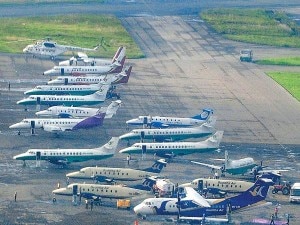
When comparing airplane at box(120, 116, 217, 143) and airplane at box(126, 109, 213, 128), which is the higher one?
airplane at box(126, 109, 213, 128)

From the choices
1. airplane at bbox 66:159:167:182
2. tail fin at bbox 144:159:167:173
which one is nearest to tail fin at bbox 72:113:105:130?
airplane at bbox 66:159:167:182

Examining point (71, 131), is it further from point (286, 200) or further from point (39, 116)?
point (286, 200)

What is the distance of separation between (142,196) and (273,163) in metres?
25.9

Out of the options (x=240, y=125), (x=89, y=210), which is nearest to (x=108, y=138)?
(x=240, y=125)

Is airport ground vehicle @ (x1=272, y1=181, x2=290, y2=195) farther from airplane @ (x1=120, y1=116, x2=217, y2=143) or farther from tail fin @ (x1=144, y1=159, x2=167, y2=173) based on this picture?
airplane @ (x1=120, y1=116, x2=217, y2=143)

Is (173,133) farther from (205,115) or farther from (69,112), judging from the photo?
(69,112)

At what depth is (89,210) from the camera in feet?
501

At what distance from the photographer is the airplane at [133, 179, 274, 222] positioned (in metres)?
150

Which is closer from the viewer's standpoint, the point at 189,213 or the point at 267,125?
the point at 189,213

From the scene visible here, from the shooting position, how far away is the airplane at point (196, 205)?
493ft

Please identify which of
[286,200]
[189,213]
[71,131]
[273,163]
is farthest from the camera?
[71,131]

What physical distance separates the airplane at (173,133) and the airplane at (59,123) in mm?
6268

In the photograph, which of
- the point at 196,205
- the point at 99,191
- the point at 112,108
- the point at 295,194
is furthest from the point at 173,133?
the point at 196,205

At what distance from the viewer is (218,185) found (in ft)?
525
